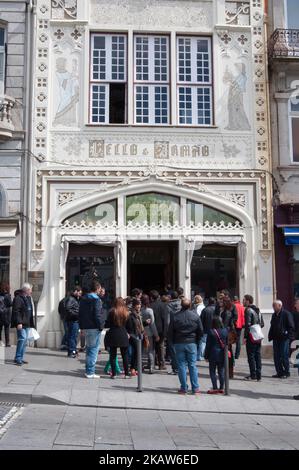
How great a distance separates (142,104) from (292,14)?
557 centimetres

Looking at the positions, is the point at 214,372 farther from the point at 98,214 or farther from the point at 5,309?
the point at 98,214

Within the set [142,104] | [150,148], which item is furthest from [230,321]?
[142,104]

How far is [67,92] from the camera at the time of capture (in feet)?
54.6

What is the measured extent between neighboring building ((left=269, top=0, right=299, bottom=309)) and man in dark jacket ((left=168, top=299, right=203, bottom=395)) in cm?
625

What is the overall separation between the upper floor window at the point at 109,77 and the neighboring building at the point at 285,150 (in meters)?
4.50

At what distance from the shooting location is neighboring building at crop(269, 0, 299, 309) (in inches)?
640

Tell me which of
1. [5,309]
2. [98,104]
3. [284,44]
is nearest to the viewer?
[5,309]

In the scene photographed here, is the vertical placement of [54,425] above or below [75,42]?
below

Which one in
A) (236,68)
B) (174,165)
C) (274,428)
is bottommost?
(274,428)

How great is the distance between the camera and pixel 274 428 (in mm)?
8352

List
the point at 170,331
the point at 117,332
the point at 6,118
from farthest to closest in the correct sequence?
the point at 6,118
the point at 117,332
the point at 170,331
